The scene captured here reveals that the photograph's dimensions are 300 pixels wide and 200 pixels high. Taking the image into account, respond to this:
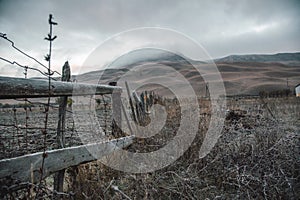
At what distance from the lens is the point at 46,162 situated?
7.24ft

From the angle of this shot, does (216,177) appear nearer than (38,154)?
No

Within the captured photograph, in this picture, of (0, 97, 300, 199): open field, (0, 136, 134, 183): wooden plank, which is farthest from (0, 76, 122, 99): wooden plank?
(0, 97, 300, 199): open field

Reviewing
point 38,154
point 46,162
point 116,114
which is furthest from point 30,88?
point 116,114

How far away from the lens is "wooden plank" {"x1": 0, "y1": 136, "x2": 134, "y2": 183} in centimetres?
188

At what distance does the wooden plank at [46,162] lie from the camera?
1.88 m

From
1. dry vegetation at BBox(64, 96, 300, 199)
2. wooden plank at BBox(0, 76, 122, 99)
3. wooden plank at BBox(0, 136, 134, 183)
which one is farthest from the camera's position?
dry vegetation at BBox(64, 96, 300, 199)

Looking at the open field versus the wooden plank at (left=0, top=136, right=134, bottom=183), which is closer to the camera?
the wooden plank at (left=0, top=136, right=134, bottom=183)

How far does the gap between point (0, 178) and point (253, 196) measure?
2.58 metres

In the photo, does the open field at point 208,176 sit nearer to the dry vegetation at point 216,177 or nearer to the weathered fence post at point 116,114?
the dry vegetation at point 216,177

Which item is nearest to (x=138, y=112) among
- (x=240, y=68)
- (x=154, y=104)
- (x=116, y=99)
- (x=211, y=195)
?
(x=116, y=99)

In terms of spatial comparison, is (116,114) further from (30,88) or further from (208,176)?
(30,88)

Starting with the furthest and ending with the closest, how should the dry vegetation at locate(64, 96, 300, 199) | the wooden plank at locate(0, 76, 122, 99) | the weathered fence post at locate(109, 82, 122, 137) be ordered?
the weathered fence post at locate(109, 82, 122, 137) < the dry vegetation at locate(64, 96, 300, 199) < the wooden plank at locate(0, 76, 122, 99)

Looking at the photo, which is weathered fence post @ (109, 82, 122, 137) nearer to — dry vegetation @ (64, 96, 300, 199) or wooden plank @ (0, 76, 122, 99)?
dry vegetation @ (64, 96, 300, 199)

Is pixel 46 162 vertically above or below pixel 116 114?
below
